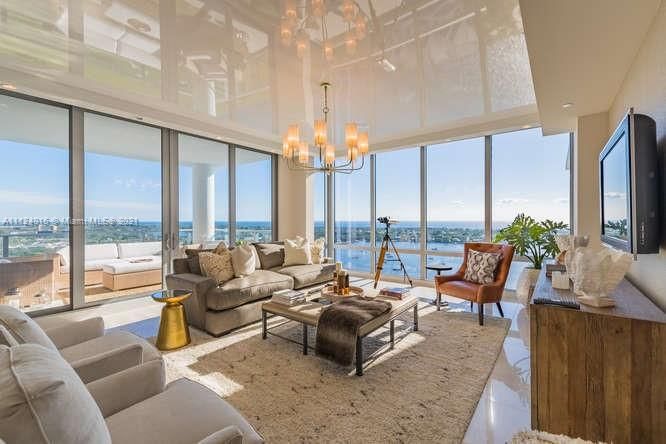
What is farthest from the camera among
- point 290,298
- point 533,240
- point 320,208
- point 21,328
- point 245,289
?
point 320,208

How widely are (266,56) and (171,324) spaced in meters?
2.63

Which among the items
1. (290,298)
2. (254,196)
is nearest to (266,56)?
(290,298)

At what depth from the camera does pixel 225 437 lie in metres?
0.96

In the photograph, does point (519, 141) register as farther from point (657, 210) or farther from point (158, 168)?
point (158, 168)

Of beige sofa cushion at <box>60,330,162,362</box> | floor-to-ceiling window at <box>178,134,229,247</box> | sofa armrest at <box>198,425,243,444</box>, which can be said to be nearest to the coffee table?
beige sofa cushion at <box>60,330,162,362</box>

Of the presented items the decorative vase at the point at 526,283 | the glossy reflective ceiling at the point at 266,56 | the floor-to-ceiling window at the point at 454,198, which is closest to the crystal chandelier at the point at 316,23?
the glossy reflective ceiling at the point at 266,56

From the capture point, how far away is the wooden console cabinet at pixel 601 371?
1.37 meters

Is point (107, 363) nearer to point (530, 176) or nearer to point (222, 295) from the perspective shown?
point (222, 295)

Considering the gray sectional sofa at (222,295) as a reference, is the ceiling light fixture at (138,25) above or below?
above

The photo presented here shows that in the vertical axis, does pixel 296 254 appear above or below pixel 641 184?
below

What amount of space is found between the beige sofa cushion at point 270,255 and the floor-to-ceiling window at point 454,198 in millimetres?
2668

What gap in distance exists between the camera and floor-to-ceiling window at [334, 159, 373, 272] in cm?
620

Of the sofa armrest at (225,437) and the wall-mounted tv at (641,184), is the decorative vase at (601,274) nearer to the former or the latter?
the wall-mounted tv at (641,184)

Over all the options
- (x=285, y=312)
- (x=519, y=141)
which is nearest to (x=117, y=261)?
(x=285, y=312)
